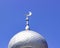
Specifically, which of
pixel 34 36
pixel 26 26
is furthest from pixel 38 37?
pixel 26 26

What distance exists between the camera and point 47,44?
32.8m

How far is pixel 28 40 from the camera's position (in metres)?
31.4

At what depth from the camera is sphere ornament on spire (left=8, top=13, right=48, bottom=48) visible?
103ft

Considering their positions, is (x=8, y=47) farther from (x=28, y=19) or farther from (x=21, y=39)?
(x=28, y=19)

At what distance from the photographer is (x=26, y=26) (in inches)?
1356

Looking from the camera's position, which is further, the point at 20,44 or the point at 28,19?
the point at 28,19

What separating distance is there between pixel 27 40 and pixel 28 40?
0.10m

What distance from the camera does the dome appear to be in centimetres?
3130

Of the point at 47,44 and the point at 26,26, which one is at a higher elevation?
the point at 26,26

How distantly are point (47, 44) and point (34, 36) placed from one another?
186 centimetres


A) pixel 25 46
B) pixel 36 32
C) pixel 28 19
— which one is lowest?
pixel 25 46

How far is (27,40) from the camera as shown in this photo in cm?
3139

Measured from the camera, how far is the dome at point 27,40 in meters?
31.3

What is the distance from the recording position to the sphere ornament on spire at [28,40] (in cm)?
3130
